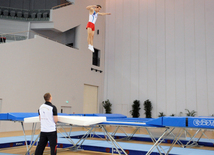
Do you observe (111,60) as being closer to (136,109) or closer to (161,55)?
(161,55)

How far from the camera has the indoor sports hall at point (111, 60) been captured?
1470cm

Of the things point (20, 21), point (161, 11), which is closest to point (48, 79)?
point (20, 21)

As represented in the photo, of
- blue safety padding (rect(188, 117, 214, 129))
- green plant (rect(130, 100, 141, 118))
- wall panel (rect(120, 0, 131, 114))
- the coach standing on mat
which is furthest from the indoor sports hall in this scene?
blue safety padding (rect(188, 117, 214, 129))

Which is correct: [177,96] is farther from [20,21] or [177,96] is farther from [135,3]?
[20,21]

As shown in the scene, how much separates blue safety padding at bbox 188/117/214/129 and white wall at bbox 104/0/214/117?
1526 cm

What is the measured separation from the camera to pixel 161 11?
21125 millimetres

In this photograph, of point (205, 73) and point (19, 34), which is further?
point (205, 73)

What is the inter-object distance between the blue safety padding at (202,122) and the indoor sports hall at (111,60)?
9.70m

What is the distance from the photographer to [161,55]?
20656mm

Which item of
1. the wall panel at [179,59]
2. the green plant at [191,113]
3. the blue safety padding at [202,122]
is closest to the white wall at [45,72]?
the wall panel at [179,59]

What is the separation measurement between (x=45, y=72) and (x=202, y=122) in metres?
13.1

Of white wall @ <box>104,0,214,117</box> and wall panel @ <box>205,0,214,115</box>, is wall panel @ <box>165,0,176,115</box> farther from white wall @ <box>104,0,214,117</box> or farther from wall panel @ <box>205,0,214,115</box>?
wall panel @ <box>205,0,214,115</box>

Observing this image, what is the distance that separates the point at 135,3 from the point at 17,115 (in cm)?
1887

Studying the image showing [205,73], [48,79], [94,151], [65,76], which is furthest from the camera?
[205,73]
